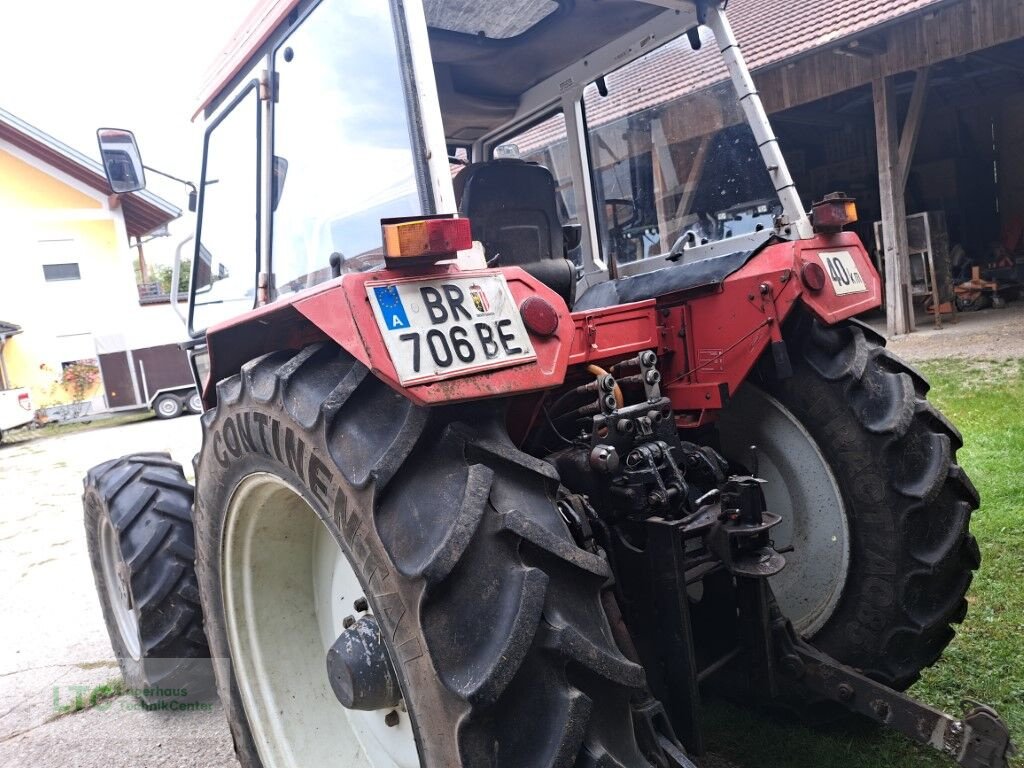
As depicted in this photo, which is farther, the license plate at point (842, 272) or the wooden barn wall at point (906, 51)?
the wooden barn wall at point (906, 51)

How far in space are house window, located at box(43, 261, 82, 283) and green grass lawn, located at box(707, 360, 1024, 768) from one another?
2384cm

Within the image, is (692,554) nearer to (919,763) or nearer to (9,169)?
(919,763)

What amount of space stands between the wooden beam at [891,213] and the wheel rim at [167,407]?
1550 cm

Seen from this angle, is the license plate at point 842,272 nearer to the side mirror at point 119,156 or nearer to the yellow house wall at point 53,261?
the side mirror at point 119,156

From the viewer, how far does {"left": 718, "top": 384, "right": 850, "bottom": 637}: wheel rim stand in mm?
2434

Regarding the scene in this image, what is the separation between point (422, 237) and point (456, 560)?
0.61m

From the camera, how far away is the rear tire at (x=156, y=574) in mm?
3064

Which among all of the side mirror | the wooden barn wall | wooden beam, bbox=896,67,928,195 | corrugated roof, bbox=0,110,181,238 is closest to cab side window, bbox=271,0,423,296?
the side mirror

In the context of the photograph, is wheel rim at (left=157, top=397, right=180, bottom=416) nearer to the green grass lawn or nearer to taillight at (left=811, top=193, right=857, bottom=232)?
the green grass lawn

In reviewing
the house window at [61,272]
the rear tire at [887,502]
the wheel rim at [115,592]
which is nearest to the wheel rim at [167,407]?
the house window at [61,272]

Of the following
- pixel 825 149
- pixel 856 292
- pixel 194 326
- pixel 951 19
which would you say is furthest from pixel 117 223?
pixel 856 292

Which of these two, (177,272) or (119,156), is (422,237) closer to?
(119,156)

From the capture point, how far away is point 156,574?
10.1 feet

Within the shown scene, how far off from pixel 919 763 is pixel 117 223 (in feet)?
82.5
